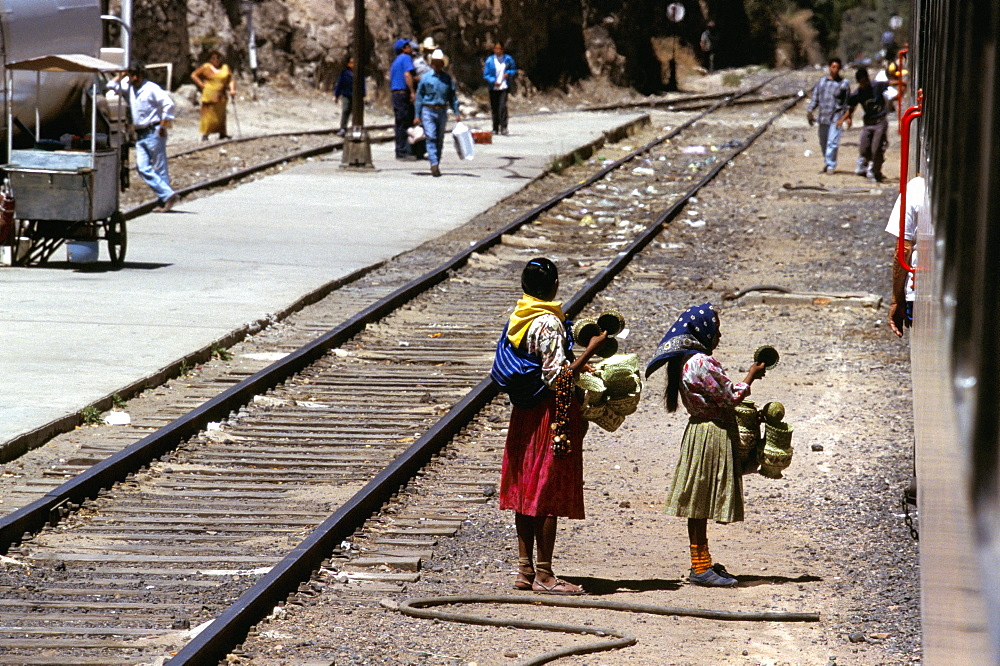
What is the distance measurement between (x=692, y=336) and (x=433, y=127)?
61.4 feet

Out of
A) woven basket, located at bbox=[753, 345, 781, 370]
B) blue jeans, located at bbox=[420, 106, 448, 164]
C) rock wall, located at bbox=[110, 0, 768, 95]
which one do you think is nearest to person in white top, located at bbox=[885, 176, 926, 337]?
woven basket, located at bbox=[753, 345, 781, 370]

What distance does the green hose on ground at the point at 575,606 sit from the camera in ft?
19.6

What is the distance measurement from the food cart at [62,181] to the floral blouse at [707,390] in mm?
9249

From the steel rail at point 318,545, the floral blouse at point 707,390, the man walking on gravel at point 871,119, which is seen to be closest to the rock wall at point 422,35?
the man walking on gravel at point 871,119

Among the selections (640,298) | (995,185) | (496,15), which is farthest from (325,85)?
(995,185)

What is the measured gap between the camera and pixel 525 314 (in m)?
6.32

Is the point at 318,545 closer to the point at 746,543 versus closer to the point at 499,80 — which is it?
the point at 746,543

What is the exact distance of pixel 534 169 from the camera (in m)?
27.5

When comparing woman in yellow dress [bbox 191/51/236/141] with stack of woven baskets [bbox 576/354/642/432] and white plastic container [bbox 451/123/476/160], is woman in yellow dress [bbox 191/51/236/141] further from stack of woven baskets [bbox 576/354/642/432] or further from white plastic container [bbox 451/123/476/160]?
stack of woven baskets [bbox 576/354/642/432]

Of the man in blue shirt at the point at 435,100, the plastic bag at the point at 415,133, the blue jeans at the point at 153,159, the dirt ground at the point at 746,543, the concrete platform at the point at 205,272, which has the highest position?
the man in blue shirt at the point at 435,100

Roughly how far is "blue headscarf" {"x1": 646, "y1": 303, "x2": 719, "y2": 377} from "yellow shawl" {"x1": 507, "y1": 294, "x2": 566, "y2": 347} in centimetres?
50

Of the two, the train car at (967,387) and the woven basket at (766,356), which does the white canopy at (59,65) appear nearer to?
the woven basket at (766,356)

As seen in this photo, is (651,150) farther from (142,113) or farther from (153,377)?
(153,377)

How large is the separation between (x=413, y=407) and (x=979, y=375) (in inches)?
327
